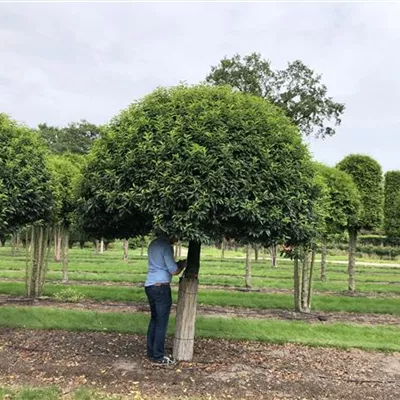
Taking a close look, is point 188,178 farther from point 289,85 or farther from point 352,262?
point 289,85

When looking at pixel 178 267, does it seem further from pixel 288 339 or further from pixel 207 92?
pixel 288 339

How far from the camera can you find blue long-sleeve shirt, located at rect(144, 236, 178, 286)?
6.58 meters

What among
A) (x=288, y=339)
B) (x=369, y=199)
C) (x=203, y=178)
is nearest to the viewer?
(x=203, y=178)

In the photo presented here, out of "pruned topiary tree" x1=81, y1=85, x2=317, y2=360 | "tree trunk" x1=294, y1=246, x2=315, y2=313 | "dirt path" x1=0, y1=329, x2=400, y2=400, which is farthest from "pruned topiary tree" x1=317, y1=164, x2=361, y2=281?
"pruned topiary tree" x1=81, y1=85, x2=317, y2=360

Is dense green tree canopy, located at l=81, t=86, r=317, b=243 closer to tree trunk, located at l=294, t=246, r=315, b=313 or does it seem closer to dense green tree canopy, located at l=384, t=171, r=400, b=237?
tree trunk, located at l=294, t=246, r=315, b=313

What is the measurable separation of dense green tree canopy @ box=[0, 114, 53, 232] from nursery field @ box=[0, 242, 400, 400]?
2.09 metres

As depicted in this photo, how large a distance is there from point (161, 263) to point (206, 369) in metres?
1.58

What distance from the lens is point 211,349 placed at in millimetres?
7703

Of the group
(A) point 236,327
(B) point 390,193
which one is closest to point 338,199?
(A) point 236,327

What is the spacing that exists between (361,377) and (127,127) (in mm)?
4674

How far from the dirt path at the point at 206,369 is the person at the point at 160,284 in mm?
323

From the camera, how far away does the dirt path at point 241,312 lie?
10.9 metres

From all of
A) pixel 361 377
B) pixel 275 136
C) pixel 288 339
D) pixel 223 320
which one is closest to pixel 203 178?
pixel 275 136

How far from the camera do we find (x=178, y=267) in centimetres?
671
